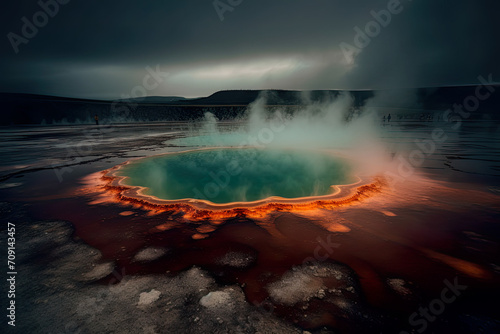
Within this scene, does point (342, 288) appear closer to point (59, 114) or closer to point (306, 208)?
point (306, 208)

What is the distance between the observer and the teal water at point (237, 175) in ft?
24.8

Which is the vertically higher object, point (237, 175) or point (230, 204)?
point (230, 204)

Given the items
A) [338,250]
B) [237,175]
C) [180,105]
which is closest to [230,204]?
[338,250]

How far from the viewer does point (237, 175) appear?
9.73 meters

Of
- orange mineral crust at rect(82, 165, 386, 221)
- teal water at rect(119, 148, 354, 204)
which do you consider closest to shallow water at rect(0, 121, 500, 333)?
orange mineral crust at rect(82, 165, 386, 221)

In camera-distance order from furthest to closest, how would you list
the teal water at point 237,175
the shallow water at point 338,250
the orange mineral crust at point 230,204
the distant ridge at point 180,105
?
the distant ridge at point 180,105
the teal water at point 237,175
the orange mineral crust at point 230,204
the shallow water at point 338,250

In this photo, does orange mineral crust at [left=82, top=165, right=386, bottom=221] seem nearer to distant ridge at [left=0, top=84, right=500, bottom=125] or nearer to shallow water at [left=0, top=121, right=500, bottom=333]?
shallow water at [left=0, top=121, right=500, bottom=333]

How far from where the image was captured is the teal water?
24.8 ft

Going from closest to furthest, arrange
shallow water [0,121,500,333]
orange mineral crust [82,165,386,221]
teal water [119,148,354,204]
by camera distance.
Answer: shallow water [0,121,500,333] → orange mineral crust [82,165,386,221] → teal water [119,148,354,204]

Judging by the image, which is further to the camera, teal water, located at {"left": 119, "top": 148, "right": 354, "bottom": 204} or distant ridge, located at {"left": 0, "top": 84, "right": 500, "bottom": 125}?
distant ridge, located at {"left": 0, "top": 84, "right": 500, "bottom": 125}

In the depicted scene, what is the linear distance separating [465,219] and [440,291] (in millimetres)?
3240

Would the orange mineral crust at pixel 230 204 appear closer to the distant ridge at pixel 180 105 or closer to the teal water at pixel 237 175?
the teal water at pixel 237 175

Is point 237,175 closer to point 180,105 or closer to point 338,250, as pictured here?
point 338,250

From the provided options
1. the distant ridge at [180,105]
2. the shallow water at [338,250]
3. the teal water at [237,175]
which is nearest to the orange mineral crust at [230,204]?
the shallow water at [338,250]
